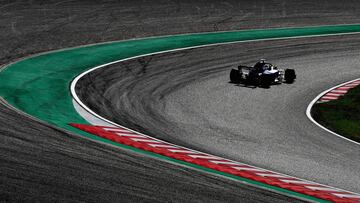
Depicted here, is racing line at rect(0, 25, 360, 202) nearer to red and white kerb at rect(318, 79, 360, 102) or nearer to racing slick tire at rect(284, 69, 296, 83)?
racing slick tire at rect(284, 69, 296, 83)

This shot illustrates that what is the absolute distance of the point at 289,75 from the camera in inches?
1074

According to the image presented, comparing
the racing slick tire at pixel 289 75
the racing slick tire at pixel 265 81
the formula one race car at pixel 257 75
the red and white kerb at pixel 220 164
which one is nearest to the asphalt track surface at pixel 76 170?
the formula one race car at pixel 257 75

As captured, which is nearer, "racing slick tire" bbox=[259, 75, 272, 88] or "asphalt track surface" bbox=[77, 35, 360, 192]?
"asphalt track surface" bbox=[77, 35, 360, 192]

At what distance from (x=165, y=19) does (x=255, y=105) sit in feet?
51.9

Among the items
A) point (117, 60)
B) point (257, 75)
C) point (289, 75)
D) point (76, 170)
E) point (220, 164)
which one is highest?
point (289, 75)

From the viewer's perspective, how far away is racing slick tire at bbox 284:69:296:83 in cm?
2725

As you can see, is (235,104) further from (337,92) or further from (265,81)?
(337,92)

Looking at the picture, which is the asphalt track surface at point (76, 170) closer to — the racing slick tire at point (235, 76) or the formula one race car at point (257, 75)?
the racing slick tire at point (235, 76)

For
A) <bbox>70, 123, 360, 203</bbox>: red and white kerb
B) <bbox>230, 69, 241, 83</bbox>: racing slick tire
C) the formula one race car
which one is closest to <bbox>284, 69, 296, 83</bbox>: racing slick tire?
the formula one race car

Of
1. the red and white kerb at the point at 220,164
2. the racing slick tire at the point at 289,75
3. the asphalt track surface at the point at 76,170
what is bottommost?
the asphalt track surface at the point at 76,170

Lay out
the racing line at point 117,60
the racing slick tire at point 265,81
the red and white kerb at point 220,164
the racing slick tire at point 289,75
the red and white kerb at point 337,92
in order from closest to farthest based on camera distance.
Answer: the red and white kerb at point 220,164, the racing line at point 117,60, the red and white kerb at point 337,92, the racing slick tire at point 265,81, the racing slick tire at point 289,75

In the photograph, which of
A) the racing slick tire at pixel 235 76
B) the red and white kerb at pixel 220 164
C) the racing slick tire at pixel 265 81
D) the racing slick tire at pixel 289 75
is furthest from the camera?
Answer: the racing slick tire at pixel 289 75

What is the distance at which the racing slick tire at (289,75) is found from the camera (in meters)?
27.2

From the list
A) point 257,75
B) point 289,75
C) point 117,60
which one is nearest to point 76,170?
point 257,75
